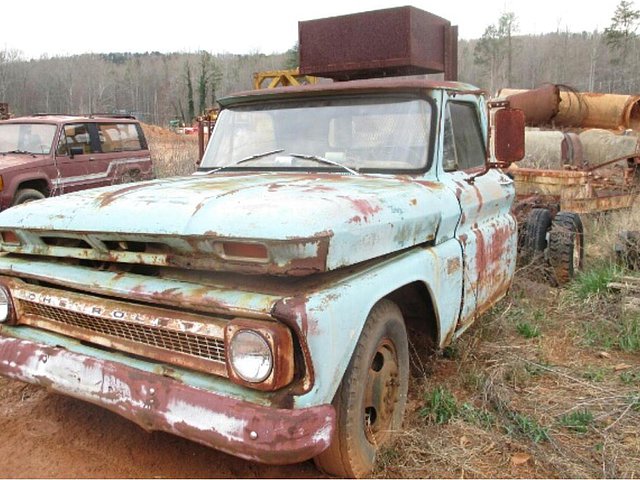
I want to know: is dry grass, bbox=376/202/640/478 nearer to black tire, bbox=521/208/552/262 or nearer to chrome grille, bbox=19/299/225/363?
black tire, bbox=521/208/552/262

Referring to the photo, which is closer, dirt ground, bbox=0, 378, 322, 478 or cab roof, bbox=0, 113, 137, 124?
dirt ground, bbox=0, 378, 322, 478

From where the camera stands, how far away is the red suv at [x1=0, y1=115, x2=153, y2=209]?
8.80 metres

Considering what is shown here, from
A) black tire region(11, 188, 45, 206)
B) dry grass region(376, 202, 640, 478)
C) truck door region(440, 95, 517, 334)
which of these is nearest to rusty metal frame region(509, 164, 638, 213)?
dry grass region(376, 202, 640, 478)

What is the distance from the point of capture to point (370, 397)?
263 cm

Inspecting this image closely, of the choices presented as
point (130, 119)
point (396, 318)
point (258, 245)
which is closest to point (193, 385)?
point (258, 245)

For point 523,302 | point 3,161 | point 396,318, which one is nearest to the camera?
point 396,318

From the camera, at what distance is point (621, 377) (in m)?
3.69

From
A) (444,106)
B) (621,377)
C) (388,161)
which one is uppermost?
(444,106)

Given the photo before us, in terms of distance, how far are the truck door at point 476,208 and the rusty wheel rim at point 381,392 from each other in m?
0.80

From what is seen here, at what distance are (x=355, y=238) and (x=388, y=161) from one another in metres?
1.19

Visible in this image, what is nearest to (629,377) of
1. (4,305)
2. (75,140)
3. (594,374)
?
(594,374)

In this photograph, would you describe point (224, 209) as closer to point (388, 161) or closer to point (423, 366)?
point (388, 161)

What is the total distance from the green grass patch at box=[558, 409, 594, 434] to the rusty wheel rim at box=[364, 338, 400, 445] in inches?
38.7

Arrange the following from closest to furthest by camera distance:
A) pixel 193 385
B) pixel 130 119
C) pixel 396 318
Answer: pixel 193 385 < pixel 396 318 < pixel 130 119
